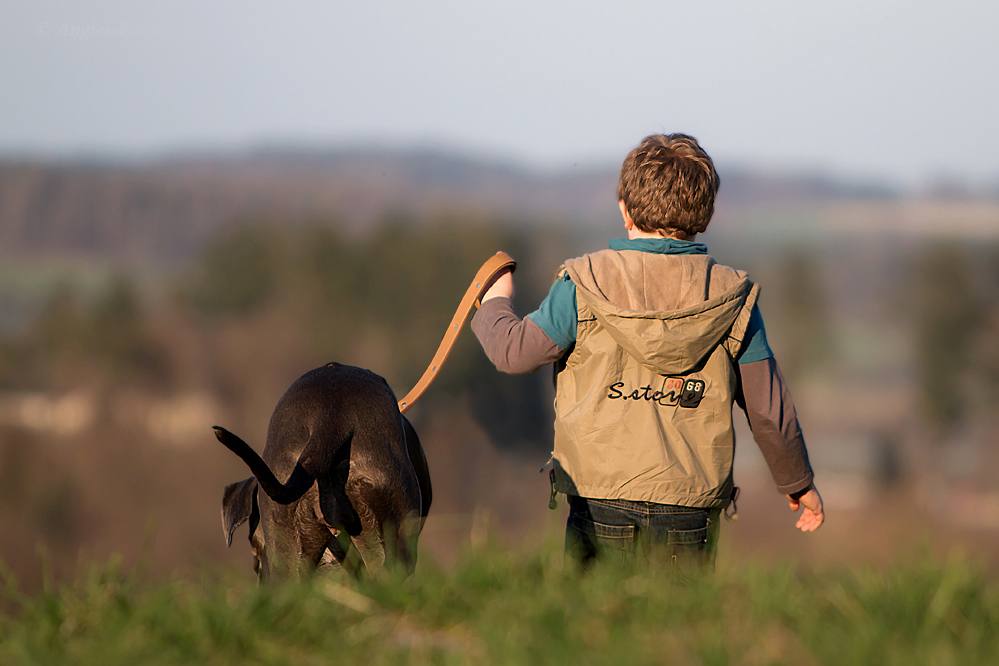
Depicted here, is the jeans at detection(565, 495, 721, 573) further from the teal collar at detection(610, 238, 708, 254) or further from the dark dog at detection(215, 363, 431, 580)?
the teal collar at detection(610, 238, 708, 254)

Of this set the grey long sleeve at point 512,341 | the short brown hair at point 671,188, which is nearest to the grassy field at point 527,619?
the grey long sleeve at point 512,341

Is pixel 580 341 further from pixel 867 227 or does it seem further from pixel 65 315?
pixel 867 227

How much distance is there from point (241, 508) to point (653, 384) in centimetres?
177

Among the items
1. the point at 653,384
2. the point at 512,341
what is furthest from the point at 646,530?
the point at 512,341

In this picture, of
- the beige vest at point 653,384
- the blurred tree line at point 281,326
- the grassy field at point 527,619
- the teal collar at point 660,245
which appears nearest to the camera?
the grassy field at point 527,619

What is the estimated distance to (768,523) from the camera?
6394cm

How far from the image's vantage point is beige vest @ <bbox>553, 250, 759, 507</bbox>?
9.20ft

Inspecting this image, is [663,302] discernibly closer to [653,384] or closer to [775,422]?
[653,384]

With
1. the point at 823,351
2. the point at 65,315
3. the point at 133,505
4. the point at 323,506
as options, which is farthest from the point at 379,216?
the point at 323,506

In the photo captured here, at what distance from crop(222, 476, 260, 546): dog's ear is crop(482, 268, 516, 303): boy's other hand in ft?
3.91

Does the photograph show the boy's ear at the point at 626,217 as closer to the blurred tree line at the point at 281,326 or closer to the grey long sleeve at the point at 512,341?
the grey long sleeve at the point at 512,341

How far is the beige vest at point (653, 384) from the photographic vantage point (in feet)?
9.20

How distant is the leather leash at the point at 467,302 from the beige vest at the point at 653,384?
0.31 metres

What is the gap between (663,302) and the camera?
2.84 meters
